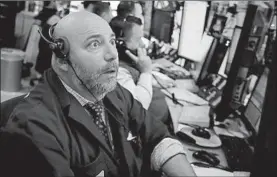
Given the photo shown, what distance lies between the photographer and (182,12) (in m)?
3.26

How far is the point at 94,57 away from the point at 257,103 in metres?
1.08

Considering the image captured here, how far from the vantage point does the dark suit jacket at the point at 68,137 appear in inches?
38.6

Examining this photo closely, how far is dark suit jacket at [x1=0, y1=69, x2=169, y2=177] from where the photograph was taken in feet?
3.21

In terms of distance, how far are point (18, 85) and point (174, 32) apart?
2.13 meters

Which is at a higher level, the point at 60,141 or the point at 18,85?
the point at 60,141

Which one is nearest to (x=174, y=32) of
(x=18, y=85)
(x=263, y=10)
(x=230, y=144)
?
(x=263, y=10)

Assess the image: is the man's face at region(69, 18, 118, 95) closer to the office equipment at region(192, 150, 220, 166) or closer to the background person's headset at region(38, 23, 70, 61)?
the background person's headset at region(38, 23, 70, 61)

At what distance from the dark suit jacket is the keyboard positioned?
16.0 inches

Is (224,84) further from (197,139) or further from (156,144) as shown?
(156,144)

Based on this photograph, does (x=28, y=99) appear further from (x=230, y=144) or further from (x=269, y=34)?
(x=269, y=34)

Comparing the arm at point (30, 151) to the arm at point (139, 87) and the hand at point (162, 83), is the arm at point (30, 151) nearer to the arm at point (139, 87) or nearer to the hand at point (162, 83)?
the arm at point (139, 87)

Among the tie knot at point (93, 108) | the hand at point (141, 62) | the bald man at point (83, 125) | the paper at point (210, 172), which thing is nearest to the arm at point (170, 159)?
the bald man at point (83, 125)

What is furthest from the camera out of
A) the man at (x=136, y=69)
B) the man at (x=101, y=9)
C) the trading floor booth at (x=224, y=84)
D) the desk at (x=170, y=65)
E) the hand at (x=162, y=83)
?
the desk at (x=170, y=65)

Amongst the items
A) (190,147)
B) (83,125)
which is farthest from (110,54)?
(190,147)
